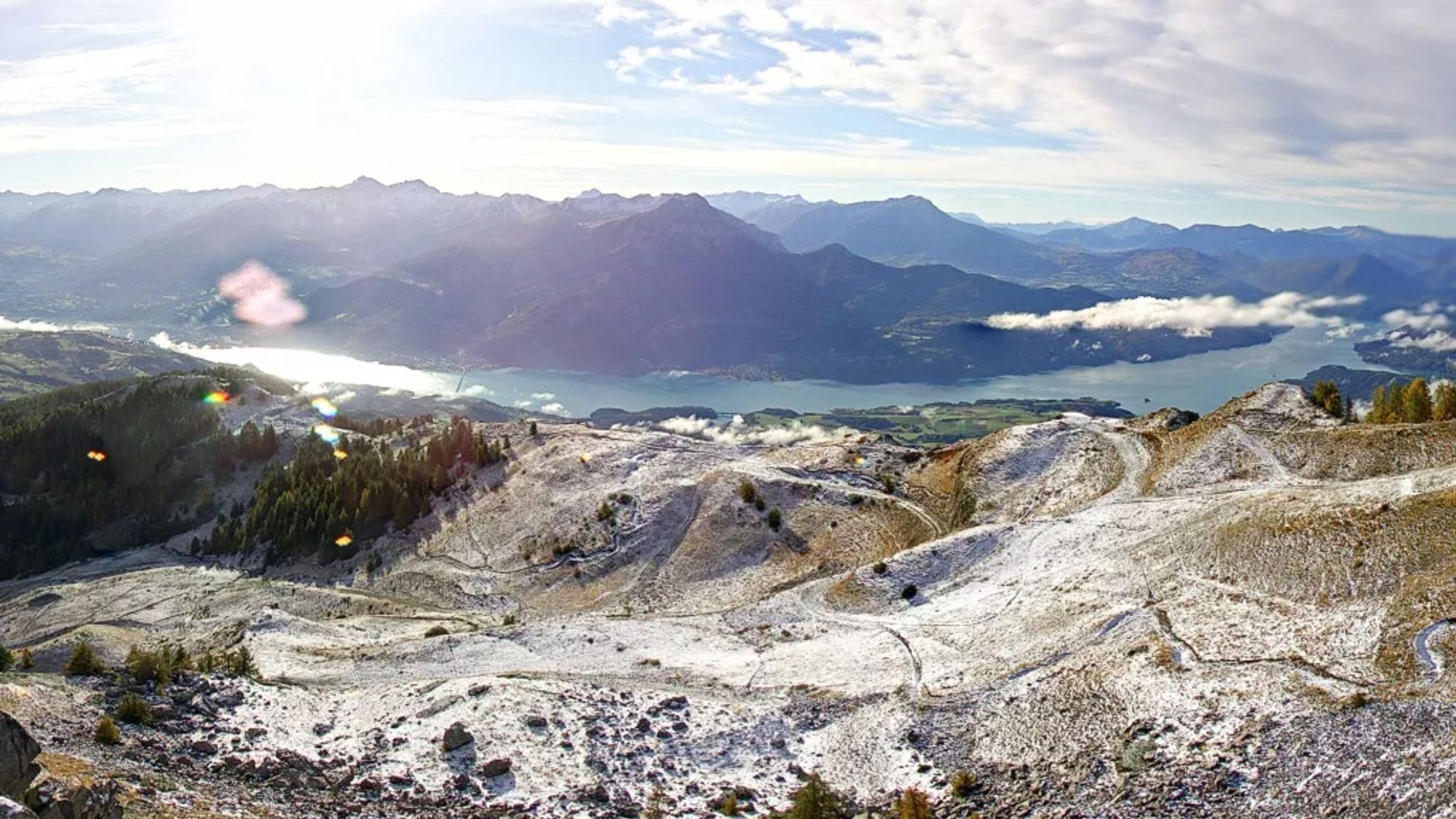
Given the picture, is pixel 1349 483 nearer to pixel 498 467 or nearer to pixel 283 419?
pixel 498 467

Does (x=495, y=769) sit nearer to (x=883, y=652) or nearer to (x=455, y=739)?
(x=455, y=739)

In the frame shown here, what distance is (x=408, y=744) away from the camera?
29.4 metres

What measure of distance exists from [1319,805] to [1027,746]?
809 cm

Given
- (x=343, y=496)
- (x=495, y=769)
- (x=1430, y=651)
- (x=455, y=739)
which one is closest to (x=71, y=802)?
(x=495, y=769)

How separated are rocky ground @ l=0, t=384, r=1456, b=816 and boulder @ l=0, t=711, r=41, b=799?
2815 millimetres

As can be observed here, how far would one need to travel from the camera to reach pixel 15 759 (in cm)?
1956

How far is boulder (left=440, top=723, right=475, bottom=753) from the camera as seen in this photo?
29.1 metres

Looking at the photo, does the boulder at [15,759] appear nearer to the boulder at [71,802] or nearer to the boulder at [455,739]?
the boulder at [71,802]

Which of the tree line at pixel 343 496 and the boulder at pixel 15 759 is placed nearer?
the boulder at pixel 15 759

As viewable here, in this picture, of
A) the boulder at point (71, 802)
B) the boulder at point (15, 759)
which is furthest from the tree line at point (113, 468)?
the boulder at point (15, 759)

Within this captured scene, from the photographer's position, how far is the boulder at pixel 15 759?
62.8ft

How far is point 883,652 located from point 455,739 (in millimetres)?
18677

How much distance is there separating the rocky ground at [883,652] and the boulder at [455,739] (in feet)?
0.47

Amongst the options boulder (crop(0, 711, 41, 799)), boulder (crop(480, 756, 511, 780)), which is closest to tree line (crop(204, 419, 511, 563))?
boulder (crop(480, 756, 511, 780))
